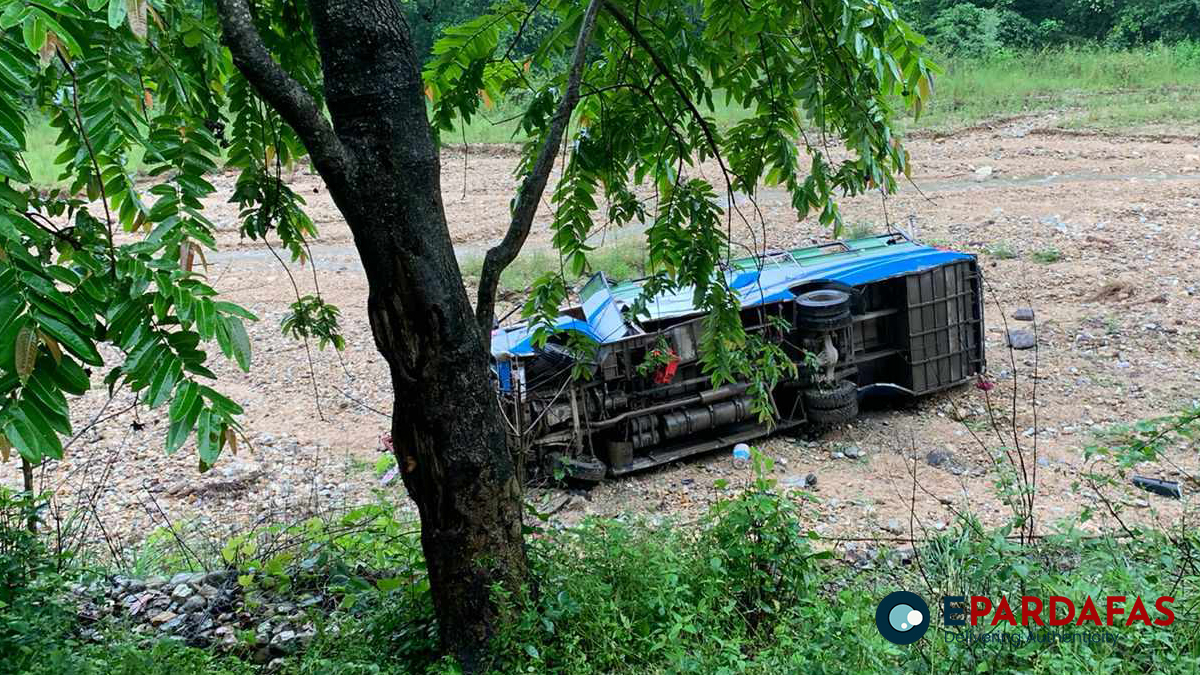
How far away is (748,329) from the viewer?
901cm

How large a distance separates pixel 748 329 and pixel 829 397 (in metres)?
1.10

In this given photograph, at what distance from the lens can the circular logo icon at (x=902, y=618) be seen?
11.7 ft

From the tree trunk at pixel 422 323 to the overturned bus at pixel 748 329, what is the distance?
401cm

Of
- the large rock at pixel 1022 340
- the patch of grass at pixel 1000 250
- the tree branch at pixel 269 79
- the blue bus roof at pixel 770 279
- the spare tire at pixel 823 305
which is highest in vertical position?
the tree branch at pixel 269 79

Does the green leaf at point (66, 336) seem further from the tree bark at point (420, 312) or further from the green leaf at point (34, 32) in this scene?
the tree bark at point (420, 312)

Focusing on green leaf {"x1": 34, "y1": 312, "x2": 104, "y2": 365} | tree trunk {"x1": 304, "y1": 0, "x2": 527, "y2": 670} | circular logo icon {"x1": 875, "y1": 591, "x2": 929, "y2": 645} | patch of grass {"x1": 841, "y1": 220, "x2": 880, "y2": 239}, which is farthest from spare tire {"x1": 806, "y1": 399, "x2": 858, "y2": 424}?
green leaf {"x1": 34, "y1": 312, "x2": 104, "y2": 365}

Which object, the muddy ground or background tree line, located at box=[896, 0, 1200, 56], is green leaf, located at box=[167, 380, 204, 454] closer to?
the muddy ground

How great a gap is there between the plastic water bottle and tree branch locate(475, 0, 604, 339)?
528 centimetres

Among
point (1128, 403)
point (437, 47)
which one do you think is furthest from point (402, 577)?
point (1128, 403)

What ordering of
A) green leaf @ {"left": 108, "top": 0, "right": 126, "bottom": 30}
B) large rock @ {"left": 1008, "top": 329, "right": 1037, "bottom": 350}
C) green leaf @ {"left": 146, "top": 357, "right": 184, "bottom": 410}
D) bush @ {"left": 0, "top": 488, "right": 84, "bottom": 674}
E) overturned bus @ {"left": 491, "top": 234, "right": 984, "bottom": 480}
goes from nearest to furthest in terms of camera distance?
green leaf @ {"left": 108, "top": 0, "right": 126, "bottom": 30}, green leaf @ {"left": 146, "top": 357, "right": 184, "bottom": 410}, bush @ {"left": 0, "top": 488, "right": 84, "bottom": 674}, overturned bus @ {"left": 491, "top": 234, "right": 984, "bottom": 480}, large rock @ {"left": 1008, "top": 329, "right": 1037, "bottom": 350}

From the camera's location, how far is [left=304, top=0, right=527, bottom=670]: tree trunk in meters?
3.38

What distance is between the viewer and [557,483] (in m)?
8.40

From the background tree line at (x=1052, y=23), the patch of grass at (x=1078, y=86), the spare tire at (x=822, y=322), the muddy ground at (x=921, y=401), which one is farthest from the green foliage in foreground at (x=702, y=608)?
the background tree line at (x=1052, y=23)

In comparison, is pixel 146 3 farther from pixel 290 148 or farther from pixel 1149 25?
pixel 1149 25
